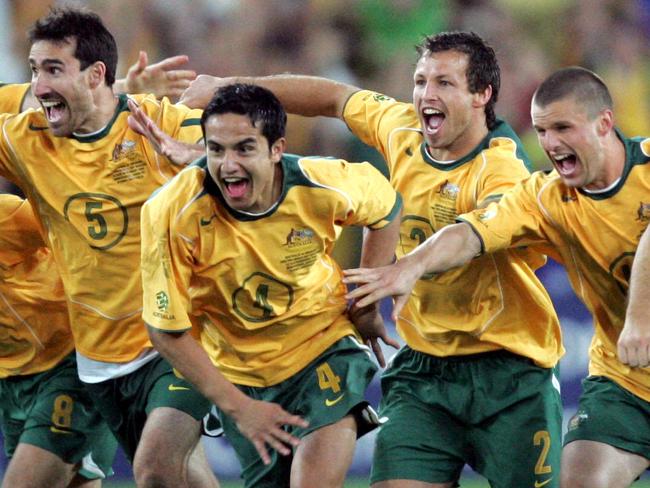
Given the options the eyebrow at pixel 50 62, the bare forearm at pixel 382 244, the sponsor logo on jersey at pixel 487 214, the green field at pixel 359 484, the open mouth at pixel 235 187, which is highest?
the eyebrow at pixel 50 62

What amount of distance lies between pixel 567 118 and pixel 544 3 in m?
4.69

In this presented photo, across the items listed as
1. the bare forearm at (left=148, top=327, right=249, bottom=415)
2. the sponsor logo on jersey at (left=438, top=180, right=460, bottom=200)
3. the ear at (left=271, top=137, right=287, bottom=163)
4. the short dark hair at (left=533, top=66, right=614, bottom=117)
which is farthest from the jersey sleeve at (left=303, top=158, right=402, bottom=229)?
the bare forearm at (left=148, top=327, right=249, bottom=415)

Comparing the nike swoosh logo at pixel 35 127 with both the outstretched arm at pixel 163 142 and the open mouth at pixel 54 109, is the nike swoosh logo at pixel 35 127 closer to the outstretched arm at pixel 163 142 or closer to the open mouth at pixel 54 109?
the open mouth at pixel 54 109

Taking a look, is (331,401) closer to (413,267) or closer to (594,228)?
(413,267)

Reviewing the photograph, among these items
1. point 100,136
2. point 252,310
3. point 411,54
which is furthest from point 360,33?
point 252,310

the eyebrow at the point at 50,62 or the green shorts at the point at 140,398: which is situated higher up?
the eyebrow at the point at 50,62

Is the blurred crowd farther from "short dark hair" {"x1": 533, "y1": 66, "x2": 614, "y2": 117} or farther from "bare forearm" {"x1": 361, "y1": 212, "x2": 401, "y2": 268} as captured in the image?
"short dark hair" {"x1": 533, "y1": 66, "x2": 614, "y2": 117}

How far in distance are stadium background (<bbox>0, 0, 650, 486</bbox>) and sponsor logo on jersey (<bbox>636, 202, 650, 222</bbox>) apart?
4.07m

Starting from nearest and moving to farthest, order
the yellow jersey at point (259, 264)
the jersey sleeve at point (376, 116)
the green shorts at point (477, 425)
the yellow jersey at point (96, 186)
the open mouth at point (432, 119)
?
1. the yellow jersey at point (259, 264)
2. the green shorts at point (477, 425)
3. the open mouth at point (432, 119)
4. the yellow jersey at point (96, 186)
5. the jersey sleeve at point (376, 116)

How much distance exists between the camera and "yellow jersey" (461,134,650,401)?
5.59 metres

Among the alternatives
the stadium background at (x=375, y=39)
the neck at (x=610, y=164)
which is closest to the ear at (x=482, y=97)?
the neck at (x=610, y=164)

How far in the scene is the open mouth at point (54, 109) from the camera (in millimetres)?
6078

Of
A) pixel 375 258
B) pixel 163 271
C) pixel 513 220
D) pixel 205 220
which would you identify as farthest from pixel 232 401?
pixel 513 220

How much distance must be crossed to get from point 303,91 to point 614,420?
2.35 meters
